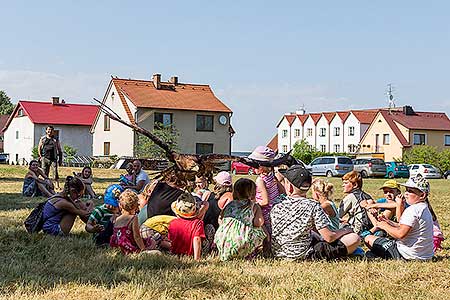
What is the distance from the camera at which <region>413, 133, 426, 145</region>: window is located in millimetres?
71125

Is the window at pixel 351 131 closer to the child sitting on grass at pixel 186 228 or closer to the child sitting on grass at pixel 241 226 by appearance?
the child sitting on grass at pixel 241 226

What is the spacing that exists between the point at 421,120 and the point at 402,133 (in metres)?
4.44

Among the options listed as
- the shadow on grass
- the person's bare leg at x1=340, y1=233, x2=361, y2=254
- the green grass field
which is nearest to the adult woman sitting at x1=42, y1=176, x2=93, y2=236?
the shadow on grass

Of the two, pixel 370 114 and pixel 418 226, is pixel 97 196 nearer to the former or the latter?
pixel 418 226

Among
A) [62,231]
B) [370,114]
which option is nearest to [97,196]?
[62,231]

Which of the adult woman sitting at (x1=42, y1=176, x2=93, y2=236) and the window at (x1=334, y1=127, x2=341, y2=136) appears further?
the window at (x1=334, y1=127, x2=341, y2=136)

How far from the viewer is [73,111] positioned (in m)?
67.9

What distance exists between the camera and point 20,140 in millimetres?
70188

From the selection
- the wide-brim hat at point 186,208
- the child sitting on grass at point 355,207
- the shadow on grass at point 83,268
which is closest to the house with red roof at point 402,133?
the child sitting on grass at point 355,207

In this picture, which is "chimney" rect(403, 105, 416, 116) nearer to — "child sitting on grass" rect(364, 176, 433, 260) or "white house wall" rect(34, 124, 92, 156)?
"white house wall" rect(34, 124, 92, 156)

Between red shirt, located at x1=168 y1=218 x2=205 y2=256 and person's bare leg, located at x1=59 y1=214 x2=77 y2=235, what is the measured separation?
185cm

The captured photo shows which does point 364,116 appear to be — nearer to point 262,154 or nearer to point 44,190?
point 44,190

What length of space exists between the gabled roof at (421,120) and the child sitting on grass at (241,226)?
6570 cm

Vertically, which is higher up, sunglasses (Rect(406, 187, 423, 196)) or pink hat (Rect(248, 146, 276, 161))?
pink hat (Rect(248, 146, 276, 161))
